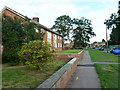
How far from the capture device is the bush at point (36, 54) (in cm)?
570

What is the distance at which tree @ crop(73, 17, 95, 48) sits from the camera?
2190 inches

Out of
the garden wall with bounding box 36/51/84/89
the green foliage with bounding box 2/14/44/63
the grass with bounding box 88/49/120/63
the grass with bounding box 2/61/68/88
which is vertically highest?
the green foliage with bounding box 2/14/44/63

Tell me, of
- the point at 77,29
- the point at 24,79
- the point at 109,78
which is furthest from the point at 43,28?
the point at 77,29

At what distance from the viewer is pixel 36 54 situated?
581 cm

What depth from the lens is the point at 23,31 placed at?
9086 millimetres

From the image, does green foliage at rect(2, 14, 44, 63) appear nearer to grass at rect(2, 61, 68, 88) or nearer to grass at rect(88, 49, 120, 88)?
grass at rect(2, 61, 68, 88)

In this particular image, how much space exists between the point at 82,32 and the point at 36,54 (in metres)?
53.7

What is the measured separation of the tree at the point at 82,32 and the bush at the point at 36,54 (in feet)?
163

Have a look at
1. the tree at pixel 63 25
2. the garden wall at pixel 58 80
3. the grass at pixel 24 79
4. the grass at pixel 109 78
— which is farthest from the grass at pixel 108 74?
the tree at pixel 63 25

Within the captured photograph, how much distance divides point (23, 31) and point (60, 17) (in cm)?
4150

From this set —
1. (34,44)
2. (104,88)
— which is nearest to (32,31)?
(34,44)

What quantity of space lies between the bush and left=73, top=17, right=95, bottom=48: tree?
4974 cm

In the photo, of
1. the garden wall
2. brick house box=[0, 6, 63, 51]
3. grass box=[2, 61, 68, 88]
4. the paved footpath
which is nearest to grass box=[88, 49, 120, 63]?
brick house box=[0, 6, 63, 51]

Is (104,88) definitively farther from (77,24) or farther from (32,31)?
(77,24)
